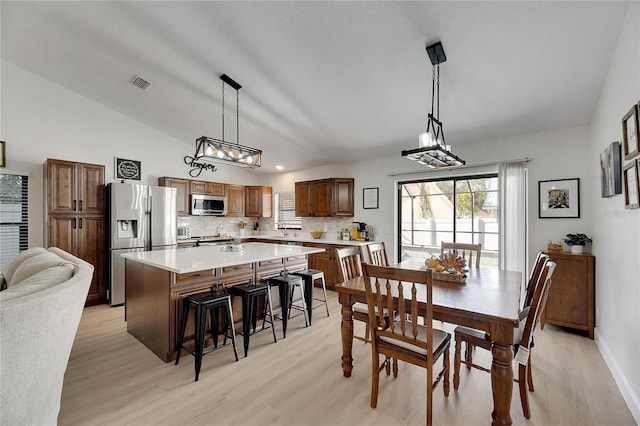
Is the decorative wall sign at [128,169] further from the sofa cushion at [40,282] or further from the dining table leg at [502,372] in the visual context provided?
the dining table leg at [502,372]

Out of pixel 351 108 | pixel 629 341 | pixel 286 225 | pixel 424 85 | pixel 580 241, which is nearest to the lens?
pixel 629 341

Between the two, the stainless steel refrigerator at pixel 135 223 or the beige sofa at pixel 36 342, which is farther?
the stainless steel refrigerator at pixel 135 223

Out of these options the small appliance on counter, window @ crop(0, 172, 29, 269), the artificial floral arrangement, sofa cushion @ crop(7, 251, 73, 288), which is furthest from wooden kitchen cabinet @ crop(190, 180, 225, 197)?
the artificial floral arrangement

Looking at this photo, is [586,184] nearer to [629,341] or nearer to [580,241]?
[580,241]

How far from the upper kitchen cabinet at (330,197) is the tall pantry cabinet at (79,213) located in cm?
350

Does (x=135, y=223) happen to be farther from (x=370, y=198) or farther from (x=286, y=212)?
(x=370, y=198)

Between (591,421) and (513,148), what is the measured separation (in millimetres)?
3130

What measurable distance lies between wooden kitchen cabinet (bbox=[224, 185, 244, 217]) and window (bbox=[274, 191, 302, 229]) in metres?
0.83

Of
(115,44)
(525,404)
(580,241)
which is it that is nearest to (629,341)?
(525,404)

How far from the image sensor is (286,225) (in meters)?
6.86

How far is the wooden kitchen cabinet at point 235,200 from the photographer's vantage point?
6.39m

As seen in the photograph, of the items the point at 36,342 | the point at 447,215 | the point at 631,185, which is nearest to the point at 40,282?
the point at 36,342

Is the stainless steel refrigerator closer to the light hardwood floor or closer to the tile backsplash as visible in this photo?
the tile backsplash

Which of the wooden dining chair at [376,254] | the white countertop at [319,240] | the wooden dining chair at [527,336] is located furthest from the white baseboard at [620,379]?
the white countertop at [319,240]
